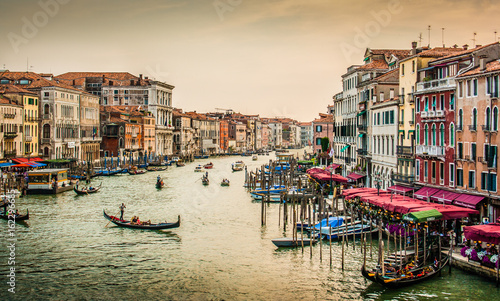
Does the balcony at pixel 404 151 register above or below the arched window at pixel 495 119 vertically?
below

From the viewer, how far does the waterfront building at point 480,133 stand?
16.8 metres

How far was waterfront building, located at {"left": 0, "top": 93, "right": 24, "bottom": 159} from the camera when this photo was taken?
3822 cm

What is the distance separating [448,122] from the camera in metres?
19.8

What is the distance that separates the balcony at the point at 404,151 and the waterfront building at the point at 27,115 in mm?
29087

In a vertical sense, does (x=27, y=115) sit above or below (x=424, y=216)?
above

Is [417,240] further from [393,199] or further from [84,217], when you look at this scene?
[84,217]

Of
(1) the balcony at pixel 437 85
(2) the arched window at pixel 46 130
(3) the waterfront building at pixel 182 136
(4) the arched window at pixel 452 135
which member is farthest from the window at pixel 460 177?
(3) the waterfront building at pixel 182 136

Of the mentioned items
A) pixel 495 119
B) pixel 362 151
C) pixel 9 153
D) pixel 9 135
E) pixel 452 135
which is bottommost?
pixel 9 153

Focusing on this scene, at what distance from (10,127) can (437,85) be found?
30.3 metres

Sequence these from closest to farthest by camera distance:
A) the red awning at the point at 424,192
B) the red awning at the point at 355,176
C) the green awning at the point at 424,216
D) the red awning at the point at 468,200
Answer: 1. the green awning at the point at 424,216
2. the red awning at the point at 468,200
3. the red awning at the point at 424,192
4. the red awning at the point at 355,176

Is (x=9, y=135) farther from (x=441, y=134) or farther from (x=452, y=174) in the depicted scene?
(x=452, y=174)

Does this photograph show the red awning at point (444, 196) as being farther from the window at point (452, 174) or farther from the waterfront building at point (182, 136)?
the waterfront building at point (182, 136)

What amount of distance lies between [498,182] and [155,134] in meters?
58.3

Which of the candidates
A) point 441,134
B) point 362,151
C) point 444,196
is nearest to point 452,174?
point 444,196
